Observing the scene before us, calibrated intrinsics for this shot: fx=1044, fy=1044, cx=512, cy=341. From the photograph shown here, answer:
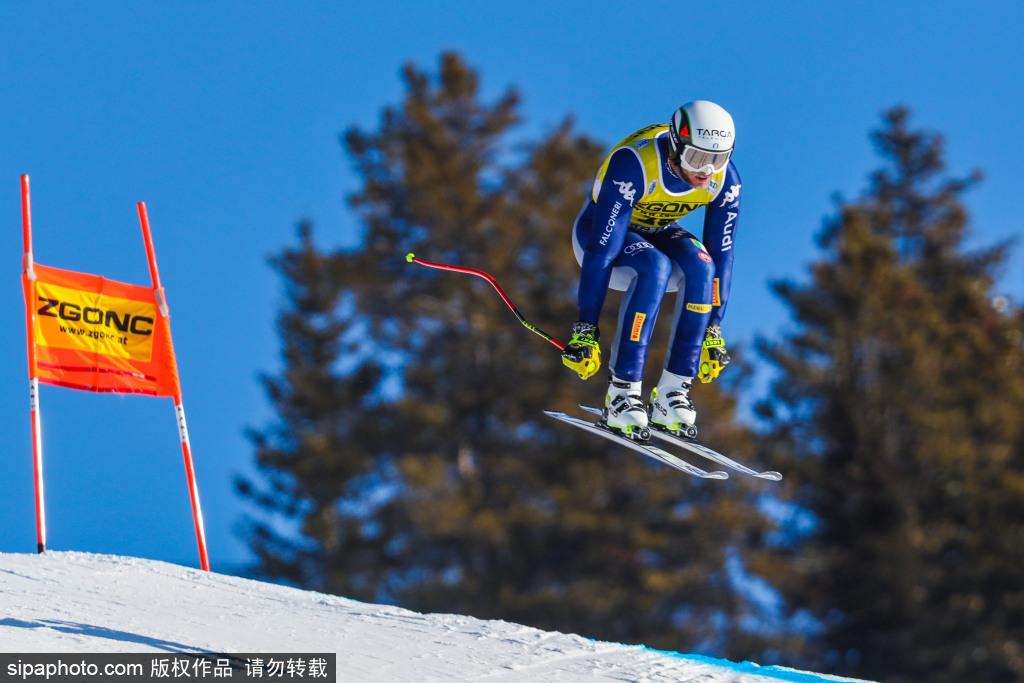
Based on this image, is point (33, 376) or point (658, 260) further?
point (33, 376)

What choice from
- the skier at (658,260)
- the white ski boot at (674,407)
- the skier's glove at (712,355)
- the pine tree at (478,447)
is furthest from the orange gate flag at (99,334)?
the pine tree at (478,447)

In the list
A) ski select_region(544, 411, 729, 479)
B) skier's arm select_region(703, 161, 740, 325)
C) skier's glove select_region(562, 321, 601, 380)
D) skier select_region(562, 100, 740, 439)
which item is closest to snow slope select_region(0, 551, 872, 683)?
ski select_region(544, 411, 729, 479)

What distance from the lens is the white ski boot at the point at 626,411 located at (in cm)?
679

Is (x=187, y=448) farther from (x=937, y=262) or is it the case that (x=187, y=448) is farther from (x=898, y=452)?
(x=937, y=262)

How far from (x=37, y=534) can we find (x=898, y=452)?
17767mm

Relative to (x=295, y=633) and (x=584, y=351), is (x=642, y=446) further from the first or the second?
(x=295, y=633)

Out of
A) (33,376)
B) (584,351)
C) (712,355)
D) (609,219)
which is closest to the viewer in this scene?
(609,219)

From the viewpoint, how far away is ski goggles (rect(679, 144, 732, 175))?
6.23 metres

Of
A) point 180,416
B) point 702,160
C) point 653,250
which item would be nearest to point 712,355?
point 653,250

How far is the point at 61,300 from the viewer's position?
1059 centimetres

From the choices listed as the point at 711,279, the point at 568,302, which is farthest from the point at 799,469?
the point at 711,279

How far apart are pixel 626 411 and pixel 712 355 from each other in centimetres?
73

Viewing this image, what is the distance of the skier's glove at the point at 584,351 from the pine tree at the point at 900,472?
54.9 feet

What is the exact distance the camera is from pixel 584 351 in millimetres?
6668
